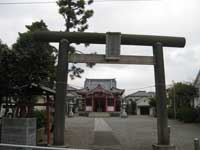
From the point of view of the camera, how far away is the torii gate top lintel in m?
10.7

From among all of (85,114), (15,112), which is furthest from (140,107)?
(15,112)

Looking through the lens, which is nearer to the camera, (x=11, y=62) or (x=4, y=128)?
(x=4, y=128)

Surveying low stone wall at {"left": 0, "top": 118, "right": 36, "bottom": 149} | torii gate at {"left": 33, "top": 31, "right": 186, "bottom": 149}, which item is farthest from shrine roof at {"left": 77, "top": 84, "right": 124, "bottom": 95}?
low stone wall at {"left": 0, "top": 118, "right": 36, "bottom": 149}

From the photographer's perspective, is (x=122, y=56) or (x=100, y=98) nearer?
(x=122, y=56)

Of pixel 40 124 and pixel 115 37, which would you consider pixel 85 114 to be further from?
pixel 115 37

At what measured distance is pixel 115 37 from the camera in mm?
10828

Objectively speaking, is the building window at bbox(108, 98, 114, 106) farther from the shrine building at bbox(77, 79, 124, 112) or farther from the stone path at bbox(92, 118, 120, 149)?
the stone path at bbox(92, 118, 120, 149)

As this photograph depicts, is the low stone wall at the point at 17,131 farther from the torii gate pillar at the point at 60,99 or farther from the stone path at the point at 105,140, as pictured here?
the stone path at the point at 105,140

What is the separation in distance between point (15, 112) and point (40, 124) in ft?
12.4

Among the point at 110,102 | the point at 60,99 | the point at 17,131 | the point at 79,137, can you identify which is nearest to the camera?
the point at 17,131

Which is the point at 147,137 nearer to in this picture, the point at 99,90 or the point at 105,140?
the point at 105,140

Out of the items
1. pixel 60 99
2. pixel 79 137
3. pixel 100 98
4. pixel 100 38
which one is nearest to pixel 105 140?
pixel 79 137

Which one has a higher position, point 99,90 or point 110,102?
point 99,90

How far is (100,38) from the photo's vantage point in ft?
35.6
